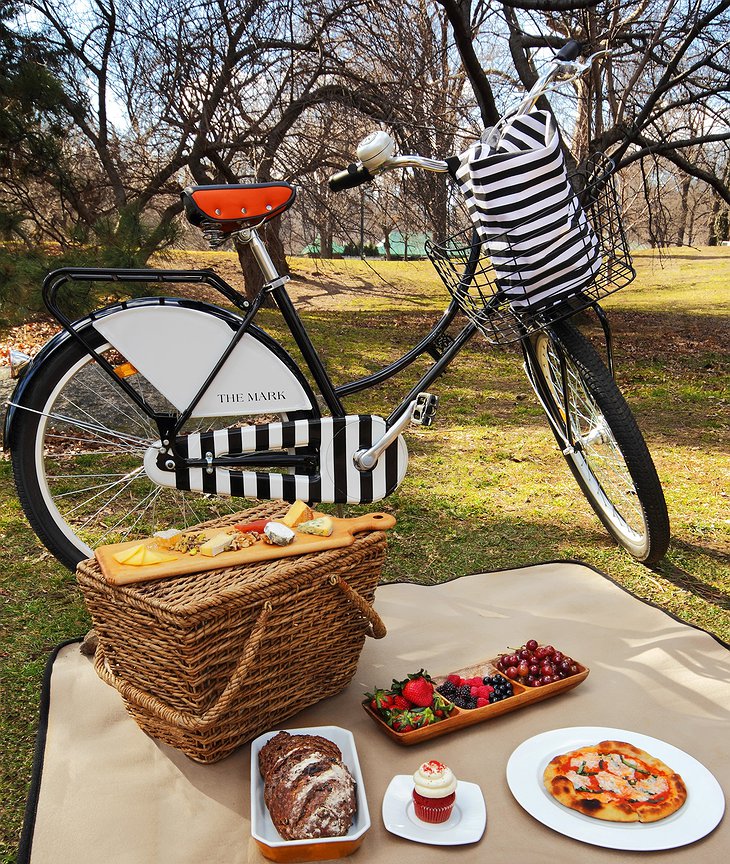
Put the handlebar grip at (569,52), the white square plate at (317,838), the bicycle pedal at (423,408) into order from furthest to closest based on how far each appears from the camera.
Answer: the bicycle pedal at (423,408) → the handlebar grip at (569,52) → the white square plate at (317,838)

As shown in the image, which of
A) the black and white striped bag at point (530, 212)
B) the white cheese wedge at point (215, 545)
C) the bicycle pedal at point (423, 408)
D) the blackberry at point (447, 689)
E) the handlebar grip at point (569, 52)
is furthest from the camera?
the bicycle pedal at point (423, 408)

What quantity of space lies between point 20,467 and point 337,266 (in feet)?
29.9

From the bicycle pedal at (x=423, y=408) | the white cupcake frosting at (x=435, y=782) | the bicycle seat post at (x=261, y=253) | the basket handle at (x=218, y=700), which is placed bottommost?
the white cupcake frosting at (x=435, y=782)

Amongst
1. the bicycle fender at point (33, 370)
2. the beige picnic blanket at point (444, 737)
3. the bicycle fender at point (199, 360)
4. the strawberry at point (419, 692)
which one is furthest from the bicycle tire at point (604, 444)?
the bicycle fender at point (33, 370)

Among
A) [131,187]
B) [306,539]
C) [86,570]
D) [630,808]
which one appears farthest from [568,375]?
[131,187]

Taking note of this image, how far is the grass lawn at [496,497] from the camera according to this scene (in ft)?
7.70

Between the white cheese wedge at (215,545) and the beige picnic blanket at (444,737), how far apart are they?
46 centimetres

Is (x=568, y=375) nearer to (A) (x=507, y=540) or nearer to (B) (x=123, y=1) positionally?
(A) (x=507, y=540)

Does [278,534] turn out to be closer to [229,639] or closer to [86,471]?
[229,639]

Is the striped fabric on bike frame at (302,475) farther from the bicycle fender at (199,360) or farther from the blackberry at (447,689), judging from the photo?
the blackberry at (447,689)

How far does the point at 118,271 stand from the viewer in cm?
209

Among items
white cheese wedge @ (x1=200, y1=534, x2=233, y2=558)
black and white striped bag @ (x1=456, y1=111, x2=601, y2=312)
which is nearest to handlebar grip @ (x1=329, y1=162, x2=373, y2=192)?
black and white striped bag @ (x1=456, y1=111, x2=601, y2=312)

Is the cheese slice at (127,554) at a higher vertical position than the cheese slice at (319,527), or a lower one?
higher

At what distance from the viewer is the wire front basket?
2.12 metres
